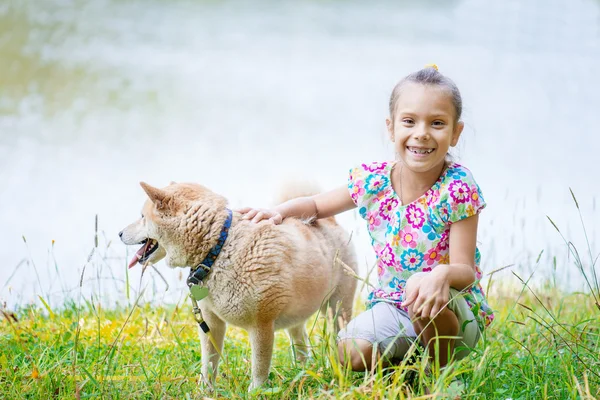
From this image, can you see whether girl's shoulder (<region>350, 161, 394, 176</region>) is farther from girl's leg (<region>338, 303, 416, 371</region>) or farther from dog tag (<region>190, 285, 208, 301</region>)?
dog tag (<region>190, 285, 208, 301</region>)

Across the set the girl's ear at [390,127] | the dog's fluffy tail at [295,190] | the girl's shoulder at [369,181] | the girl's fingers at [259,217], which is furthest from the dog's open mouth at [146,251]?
the girl's ear at [390,127]

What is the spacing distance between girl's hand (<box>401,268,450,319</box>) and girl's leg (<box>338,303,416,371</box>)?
17 centimetres

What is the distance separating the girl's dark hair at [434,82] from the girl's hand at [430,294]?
0.77 m

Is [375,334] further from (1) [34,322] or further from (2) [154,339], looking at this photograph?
(1) [34,322]

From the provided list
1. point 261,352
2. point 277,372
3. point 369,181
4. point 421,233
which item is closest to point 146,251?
point 261,352

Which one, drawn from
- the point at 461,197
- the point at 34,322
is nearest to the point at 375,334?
the point at 461,197

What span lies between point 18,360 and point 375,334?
1.89m

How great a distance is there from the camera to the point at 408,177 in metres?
2.93

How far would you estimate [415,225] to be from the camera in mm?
2832

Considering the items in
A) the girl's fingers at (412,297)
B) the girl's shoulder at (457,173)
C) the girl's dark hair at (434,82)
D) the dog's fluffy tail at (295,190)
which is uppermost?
the girl's dark hair at (434,82)

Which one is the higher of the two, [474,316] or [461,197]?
[461,197]

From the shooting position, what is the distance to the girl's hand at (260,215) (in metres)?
3.21

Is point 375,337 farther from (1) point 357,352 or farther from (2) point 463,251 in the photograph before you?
(2) point 463,251

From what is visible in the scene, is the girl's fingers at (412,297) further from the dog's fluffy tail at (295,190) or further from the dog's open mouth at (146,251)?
the dog's open mouth at (146,251)
